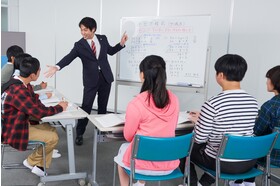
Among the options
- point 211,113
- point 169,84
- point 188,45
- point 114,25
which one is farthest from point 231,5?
point 211,113

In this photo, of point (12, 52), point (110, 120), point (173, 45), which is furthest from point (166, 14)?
point (110, 120)

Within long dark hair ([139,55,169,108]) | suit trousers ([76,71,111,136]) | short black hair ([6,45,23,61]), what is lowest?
suit trousers ([76,71,111,136])

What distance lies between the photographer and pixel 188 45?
350 centimetres

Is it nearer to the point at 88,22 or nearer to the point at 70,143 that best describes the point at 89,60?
the point at 88,22

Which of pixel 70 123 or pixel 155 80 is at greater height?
pixel 155 80

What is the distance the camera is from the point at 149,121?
71.2 inches

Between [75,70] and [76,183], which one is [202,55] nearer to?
→ [76,183]

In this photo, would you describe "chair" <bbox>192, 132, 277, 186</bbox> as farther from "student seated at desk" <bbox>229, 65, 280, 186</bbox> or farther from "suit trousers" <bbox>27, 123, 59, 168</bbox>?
"suit trousers" <bbox>27, 123, 59, 168</bbox>

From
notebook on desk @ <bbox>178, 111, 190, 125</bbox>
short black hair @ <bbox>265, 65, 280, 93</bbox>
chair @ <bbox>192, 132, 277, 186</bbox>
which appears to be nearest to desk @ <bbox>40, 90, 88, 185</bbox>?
notebook on desk @ <bbox>178, 111, 190, 125</bbox>

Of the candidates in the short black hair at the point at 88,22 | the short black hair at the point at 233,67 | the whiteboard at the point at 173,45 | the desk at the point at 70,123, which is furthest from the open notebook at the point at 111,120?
the short black hair at the point at 88,22

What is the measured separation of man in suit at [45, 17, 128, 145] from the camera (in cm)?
351

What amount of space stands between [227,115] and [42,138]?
1465 mm

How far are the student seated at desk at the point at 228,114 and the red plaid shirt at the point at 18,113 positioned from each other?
1166 mm

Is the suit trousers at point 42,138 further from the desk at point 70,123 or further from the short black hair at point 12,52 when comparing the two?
the short black hair at point 12,52
